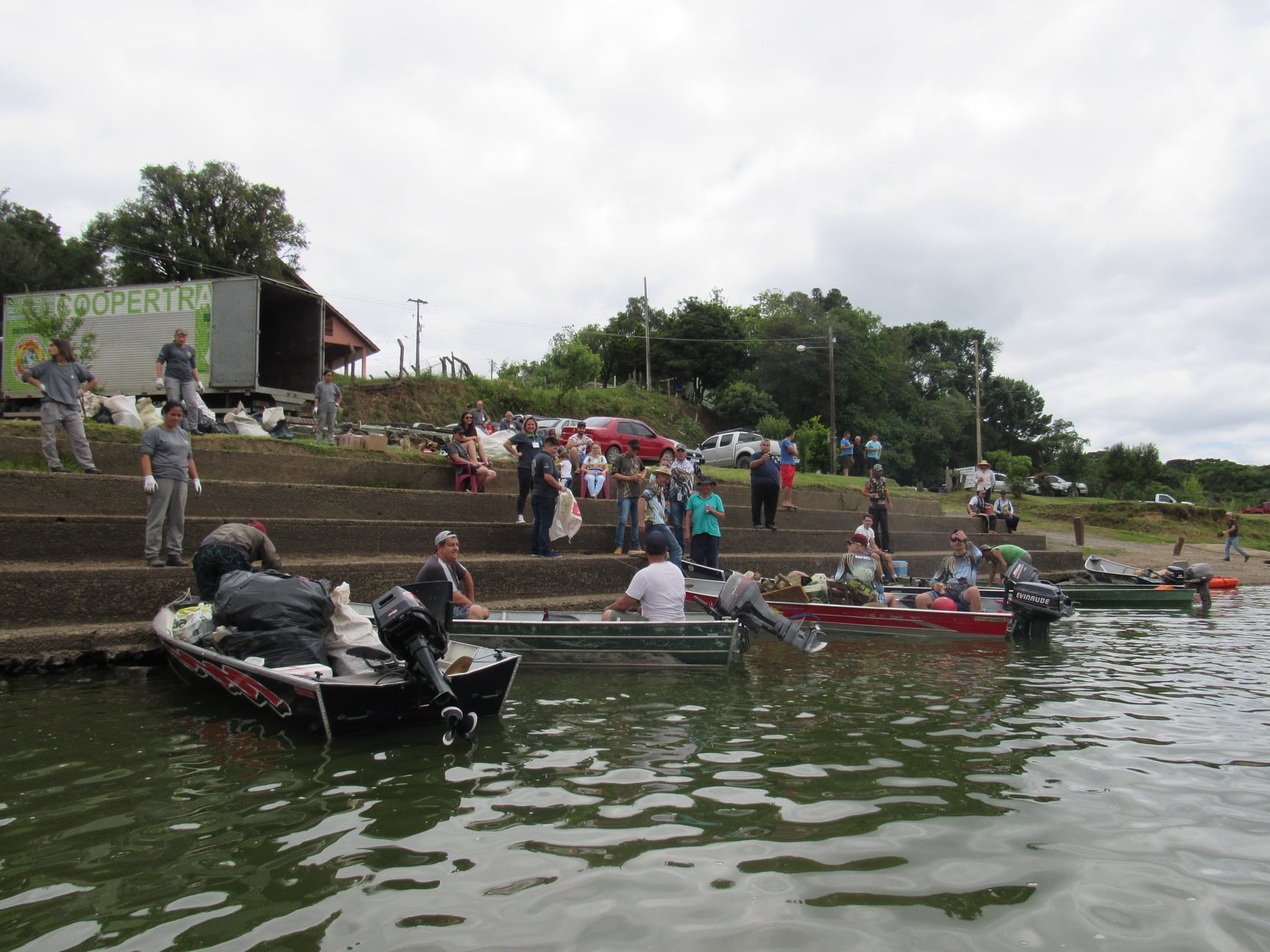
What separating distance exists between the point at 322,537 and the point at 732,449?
21769mm

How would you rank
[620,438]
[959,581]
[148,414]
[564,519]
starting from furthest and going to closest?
[620,438], [148,414], [564,519], [959,581]

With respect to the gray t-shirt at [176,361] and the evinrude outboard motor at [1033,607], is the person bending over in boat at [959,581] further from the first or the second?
the gray t-shirt at [176,361]

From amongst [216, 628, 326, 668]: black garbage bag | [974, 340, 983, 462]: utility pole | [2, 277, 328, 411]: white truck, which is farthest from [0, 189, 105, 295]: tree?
[974, 340, 983, 462]: utility pole

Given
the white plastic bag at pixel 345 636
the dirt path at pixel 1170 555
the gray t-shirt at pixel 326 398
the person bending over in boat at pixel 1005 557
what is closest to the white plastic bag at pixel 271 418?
the gray t-shirt at pixel 326 398

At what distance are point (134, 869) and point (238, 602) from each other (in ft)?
9.78

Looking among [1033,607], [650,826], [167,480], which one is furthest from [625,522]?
[650,826]

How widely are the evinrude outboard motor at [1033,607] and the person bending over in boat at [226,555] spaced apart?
9.41 m

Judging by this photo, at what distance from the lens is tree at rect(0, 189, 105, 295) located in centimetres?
3650

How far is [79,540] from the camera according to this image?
9375 mm

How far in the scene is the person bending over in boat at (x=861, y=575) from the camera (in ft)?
40.7

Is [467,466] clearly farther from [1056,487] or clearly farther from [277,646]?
[1056,487]

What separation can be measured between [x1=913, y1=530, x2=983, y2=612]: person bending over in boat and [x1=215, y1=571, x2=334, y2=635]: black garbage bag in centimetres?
835

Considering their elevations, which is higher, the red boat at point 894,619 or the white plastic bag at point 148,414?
the white plastic bag at point 148,414

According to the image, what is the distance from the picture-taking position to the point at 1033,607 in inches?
455
